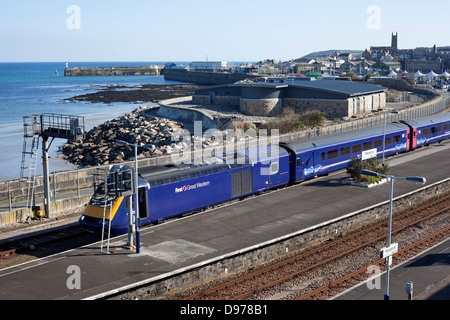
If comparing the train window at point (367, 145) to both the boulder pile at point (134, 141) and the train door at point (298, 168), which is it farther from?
the boulder pile at point (134, 141)

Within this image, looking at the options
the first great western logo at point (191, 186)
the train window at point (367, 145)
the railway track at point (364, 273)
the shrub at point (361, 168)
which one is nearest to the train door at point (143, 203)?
the first great western logo at point (191, 186)

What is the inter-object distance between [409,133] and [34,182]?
31.5 m

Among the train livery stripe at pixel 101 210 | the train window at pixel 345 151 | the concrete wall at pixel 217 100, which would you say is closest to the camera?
the train livery stripe at pixel 101 210

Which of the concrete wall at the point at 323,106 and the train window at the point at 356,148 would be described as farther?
the concrete wall at the point at 323,106

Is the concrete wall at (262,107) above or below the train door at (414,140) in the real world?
above

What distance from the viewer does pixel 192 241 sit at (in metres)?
21.4

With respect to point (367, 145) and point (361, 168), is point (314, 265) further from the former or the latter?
point (367, 145)

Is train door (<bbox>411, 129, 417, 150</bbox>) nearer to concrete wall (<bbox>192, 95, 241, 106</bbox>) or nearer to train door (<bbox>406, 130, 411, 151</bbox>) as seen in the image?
train door (<bbox>406, 130, 411, 151</bbox>)

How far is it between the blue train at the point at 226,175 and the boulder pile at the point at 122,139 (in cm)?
1556

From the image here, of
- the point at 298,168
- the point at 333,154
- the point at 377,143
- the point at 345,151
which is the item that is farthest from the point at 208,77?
the point at 298,168

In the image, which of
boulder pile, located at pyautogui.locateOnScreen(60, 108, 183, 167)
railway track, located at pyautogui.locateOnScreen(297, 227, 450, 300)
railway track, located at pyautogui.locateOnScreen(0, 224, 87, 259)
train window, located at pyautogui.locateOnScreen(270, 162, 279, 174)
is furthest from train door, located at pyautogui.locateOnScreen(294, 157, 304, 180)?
boulder pile, located at pyautogui.locateOnScreen(60, 108, 183, 167)

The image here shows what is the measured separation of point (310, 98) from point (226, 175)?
137 ft

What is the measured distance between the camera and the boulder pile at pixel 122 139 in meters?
48.0
